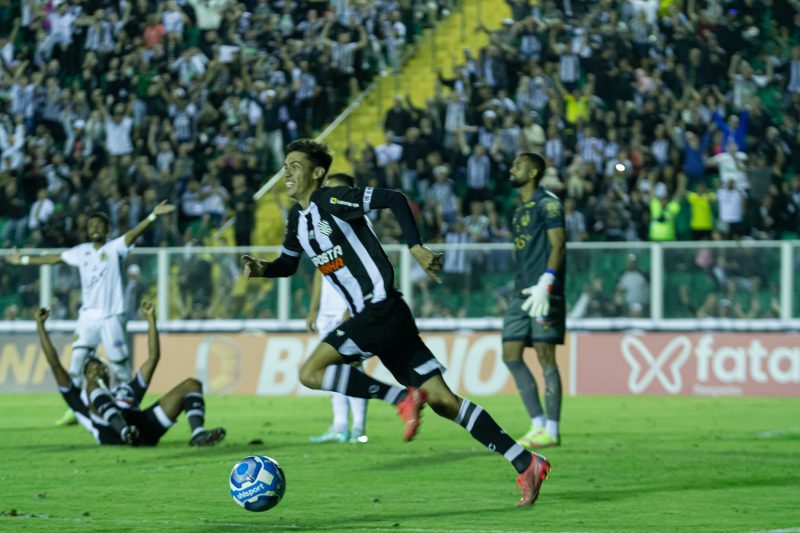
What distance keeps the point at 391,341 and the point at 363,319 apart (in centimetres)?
21

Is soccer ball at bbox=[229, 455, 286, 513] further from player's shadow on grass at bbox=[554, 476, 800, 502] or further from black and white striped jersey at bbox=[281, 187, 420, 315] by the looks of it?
player's shadow on grass at bbox=[554, 476, 800, 502]

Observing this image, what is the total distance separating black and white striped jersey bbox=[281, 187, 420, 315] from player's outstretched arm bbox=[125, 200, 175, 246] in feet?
15.3

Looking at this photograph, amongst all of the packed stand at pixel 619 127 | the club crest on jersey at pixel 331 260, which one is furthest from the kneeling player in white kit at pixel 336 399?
the packed stand at pixel 619 127

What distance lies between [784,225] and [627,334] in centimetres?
347

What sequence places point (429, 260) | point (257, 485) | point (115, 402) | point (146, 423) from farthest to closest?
1. point (146, 423)
2. point (115, 402)
3. point (257, 485)
4. point (429, 260)

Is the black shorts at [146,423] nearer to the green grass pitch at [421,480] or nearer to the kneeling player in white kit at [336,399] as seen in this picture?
the green grass pitch at [421,480]

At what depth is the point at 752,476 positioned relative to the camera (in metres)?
10.1

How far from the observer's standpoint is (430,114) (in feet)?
81.5

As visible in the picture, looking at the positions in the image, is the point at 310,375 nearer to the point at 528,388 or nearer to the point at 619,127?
the point at 528,388

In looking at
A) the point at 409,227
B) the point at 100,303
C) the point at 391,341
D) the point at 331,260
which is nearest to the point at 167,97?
the point at 100,303

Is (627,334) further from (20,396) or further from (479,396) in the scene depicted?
(20,396)

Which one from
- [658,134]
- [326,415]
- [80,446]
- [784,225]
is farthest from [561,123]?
[80,446]

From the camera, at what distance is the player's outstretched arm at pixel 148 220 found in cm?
1338

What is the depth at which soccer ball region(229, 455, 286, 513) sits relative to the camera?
8164 millimetres
